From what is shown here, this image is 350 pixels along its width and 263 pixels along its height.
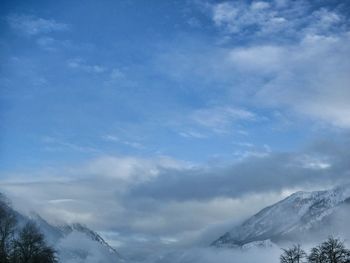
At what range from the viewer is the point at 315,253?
383ft

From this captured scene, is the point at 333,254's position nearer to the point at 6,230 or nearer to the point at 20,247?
the point at 20,247

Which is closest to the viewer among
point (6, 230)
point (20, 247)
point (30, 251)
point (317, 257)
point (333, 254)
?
point (6, 230)

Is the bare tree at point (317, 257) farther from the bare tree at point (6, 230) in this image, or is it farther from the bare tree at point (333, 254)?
the bare tree at point (6, 230)

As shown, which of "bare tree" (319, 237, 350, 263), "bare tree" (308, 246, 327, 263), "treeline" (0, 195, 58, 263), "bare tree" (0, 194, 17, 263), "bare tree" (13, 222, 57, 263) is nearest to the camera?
"bare tree" (0, 194, 17, 263)

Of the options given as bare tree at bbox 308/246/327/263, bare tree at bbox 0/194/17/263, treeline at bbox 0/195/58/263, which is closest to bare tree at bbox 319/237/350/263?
bare tree at bbox 308/246/327/263

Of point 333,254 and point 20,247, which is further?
point 333,254

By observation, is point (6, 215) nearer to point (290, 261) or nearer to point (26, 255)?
point (26, 255)

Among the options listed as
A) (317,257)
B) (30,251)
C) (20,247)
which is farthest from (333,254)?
(20,247)

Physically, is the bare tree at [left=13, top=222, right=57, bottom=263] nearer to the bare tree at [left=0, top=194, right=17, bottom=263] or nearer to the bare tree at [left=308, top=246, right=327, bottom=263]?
the bare tree at [left=0, top=194, right=17, bottom=263]

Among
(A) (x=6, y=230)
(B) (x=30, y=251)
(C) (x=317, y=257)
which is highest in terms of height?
(A) (x=6, y=230)

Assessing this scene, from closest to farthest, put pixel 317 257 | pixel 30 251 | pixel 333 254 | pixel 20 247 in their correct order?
pixel 20 247 → pixel 30 251 → pixel 333 254 → pixel 317 257

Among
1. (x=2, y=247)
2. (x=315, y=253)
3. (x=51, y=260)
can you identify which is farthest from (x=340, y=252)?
(x=2, y=247)

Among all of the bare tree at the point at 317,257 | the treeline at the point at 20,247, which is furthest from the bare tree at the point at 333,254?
the treeline at the point at 20,247

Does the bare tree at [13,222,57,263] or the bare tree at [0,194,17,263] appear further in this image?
the bare tree at [13,222,57,263]
